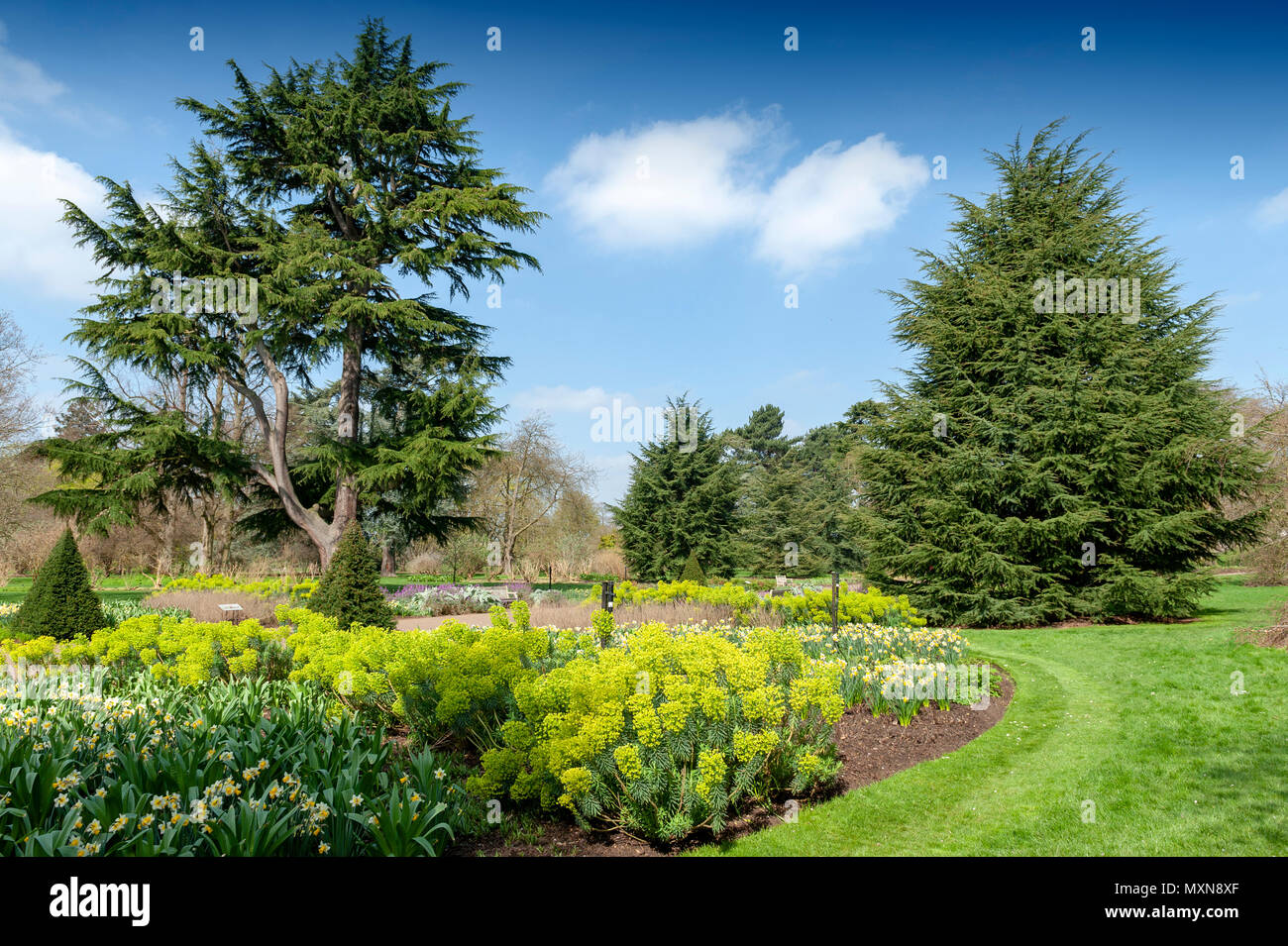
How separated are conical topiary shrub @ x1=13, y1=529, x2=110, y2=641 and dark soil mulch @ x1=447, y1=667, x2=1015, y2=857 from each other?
25.3 feet

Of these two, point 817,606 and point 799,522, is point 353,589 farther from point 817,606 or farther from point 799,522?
point 799,522

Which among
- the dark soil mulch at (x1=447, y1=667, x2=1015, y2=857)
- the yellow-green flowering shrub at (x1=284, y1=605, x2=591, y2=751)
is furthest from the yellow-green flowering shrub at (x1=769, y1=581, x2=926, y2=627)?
the yellow-green flowering shrub at (x1=284, y1=605, x2=591, y2=751)

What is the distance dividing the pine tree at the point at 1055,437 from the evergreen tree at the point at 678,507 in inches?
278

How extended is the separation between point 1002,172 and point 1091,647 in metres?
11.0

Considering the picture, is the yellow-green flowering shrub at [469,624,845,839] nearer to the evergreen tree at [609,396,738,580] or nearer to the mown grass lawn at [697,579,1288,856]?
the mown grass lawn at [697,579,1288,856]

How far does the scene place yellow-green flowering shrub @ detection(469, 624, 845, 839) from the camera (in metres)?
3.42

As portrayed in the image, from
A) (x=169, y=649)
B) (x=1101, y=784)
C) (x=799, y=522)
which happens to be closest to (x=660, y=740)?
(x=1101, y=784)

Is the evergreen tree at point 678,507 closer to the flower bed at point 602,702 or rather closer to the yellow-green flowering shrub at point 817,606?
the yellow-green flowering shrub at point 817,606

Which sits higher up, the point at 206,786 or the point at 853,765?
the point at 206,786

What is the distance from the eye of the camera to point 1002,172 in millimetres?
15016

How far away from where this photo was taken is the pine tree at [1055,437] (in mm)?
12484

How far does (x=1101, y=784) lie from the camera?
4.29 metres

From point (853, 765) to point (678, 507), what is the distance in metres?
16.3

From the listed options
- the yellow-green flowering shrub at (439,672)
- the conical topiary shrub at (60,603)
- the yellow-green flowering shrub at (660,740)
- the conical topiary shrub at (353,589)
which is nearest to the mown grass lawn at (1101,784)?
the yellow-green flowering shrub at (660,740)
